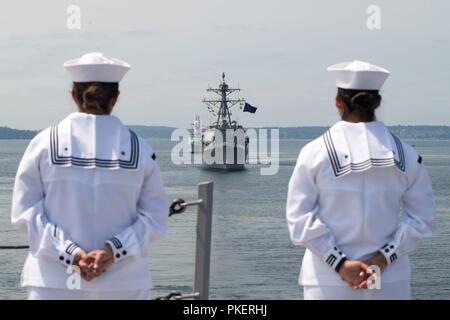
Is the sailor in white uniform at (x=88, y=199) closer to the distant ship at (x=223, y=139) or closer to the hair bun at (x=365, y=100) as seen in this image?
the hair bun at (x=365, y=100)

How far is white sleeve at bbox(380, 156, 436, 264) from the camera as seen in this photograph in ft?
17.1

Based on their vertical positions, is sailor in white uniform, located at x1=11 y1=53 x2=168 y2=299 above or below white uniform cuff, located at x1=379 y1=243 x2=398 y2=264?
above

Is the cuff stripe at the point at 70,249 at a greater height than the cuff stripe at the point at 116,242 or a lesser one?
lesser

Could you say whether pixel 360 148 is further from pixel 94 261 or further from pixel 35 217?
pixel 35 217

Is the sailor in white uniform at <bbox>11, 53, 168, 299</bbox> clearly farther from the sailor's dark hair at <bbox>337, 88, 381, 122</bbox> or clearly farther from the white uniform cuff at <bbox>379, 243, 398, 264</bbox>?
the white uniform cuff at <bbox>379, 243, 398, 264</bbox>

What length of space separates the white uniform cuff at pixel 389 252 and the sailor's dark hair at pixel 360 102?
68cm

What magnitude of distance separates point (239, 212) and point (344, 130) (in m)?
78.3

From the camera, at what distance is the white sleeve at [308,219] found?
202 inches

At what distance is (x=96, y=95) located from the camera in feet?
16.4

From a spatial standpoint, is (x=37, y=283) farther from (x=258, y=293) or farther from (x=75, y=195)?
(x=258, y=293)

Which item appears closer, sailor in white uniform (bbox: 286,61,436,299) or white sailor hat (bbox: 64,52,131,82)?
white sailor hat (bbox: 64,52,131,82)

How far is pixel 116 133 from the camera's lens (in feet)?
16.5

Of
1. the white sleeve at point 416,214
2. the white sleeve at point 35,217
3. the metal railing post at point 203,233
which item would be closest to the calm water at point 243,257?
the metal railing post at point 203,233

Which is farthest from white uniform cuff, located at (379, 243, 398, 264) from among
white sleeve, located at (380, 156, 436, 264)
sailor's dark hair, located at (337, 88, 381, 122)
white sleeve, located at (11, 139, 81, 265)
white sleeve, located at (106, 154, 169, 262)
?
white sleeve, located at (11, 139, 81, 265)
